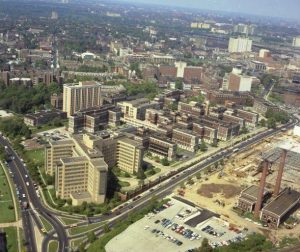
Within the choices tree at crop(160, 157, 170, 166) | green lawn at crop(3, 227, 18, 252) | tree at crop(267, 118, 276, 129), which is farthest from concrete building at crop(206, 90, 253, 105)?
green lawn at crop(3, 227, 18, 252)

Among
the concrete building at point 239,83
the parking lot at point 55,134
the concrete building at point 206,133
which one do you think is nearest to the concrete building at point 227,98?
the concrete building at point 239,83

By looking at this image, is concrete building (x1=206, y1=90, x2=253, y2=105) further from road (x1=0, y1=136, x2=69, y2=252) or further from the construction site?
road (x1=0, y1=136, x2=69, y2=252)

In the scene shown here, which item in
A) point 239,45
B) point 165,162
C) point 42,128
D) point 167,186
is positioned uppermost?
point 239,45

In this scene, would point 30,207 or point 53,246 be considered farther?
point 30,207

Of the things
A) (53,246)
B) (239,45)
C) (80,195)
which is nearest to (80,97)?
(80,195)

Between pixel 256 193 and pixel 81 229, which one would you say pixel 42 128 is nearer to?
pixel 81 229
